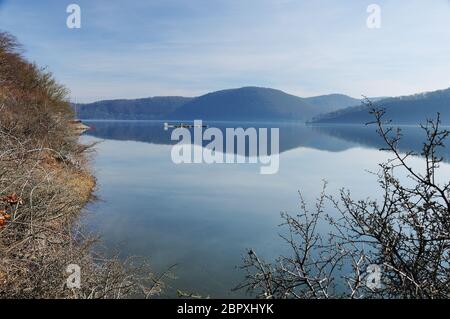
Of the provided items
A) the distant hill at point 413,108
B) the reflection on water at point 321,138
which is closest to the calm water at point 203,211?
the reflection on water at point 321,138

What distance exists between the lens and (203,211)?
631 inches

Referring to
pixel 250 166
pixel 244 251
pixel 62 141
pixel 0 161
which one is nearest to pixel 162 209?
pixel 244 251

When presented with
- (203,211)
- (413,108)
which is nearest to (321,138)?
(203,211)

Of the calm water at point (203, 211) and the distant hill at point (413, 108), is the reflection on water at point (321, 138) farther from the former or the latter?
the distant hill at point (413, 108)

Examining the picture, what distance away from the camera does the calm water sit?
10625 millimetres

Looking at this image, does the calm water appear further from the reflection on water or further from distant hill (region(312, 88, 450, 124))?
distant hill (region(312, 88, 450, 124))

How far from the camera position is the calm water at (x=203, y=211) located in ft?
34.9

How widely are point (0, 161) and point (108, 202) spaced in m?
11.4

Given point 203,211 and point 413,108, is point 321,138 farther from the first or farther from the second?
point 413,108

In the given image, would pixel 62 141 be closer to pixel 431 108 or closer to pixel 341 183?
pixel 341 183

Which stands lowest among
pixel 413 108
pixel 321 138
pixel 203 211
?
pixel 203 211

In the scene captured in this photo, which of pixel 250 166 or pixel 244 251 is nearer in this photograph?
pixel 244 251
